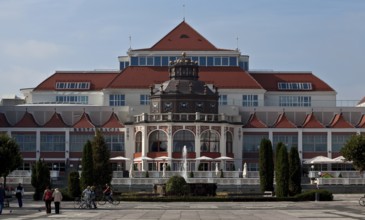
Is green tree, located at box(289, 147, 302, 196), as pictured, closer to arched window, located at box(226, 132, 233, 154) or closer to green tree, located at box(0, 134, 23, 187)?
green tree, located at box(0, 134, 23, 187)

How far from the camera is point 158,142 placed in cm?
12469

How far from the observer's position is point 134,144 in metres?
128

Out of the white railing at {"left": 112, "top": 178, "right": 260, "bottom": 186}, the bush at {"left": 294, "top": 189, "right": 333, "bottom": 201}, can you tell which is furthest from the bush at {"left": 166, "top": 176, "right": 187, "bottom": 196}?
the white railing at {"left": 112, "top": 178, "right": 260, "bottom": 186}

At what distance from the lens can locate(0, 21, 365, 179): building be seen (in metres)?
125

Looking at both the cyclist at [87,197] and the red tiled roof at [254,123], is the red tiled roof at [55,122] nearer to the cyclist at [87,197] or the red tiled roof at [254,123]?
the red tiled roof at [254,123]

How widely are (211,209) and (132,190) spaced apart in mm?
33758

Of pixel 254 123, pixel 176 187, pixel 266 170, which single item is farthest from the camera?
pixel 254 123

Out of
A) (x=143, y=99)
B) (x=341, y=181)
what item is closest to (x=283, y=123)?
(x=143, y=99)

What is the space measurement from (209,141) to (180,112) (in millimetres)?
5651

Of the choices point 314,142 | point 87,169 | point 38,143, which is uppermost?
point 314,142

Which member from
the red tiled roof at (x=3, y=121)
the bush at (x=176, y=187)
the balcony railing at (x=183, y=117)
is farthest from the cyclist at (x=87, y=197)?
the red tiled roof at (x=3, y=121)

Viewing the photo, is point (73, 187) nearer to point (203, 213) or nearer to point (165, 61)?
point (203, 213)

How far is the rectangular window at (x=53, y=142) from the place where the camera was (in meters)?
128

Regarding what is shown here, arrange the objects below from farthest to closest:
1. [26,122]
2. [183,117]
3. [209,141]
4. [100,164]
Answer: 1. [26,122]
2. [209,141]
3. [183,117]
4. [100,164]
